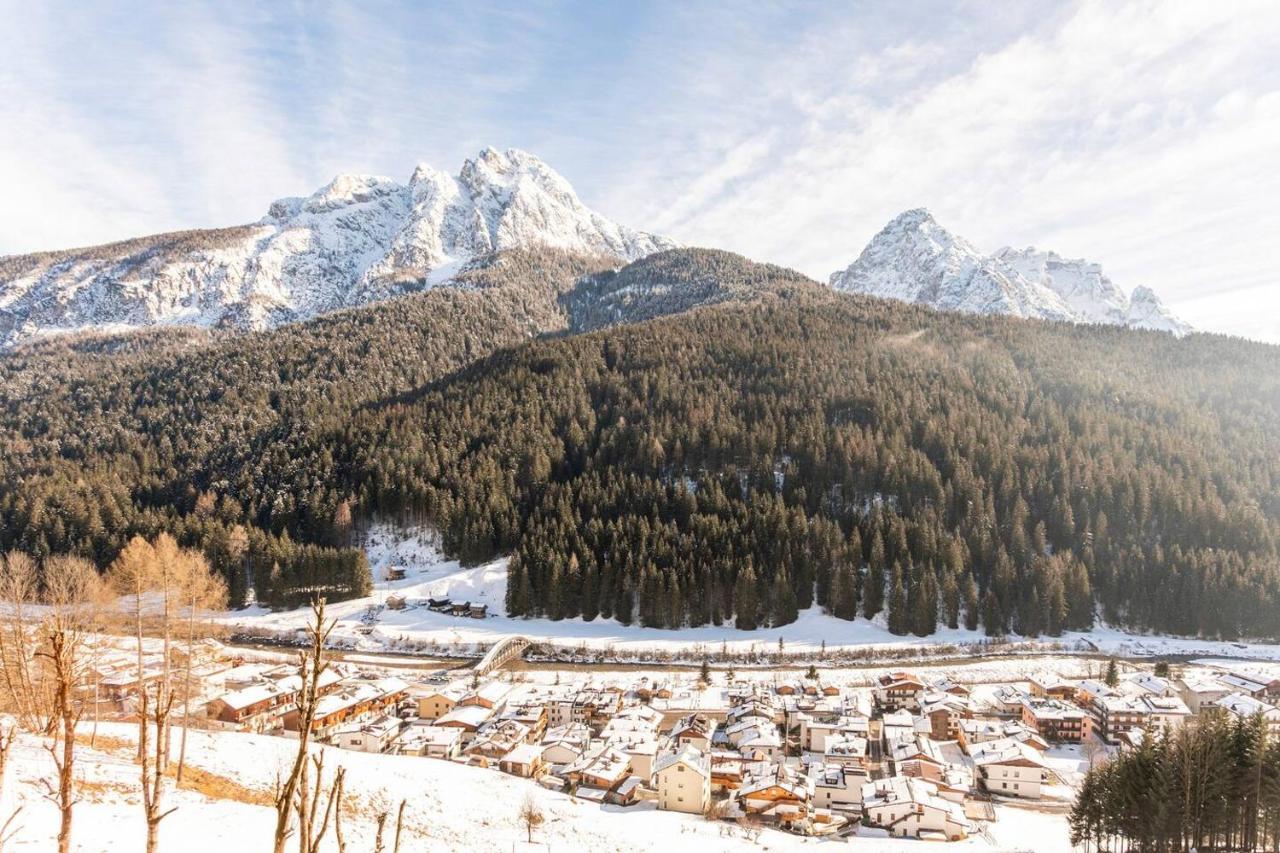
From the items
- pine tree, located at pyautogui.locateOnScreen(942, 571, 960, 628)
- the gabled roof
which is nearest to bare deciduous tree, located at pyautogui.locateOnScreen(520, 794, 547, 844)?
the gabled roof

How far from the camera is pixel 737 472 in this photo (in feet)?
347

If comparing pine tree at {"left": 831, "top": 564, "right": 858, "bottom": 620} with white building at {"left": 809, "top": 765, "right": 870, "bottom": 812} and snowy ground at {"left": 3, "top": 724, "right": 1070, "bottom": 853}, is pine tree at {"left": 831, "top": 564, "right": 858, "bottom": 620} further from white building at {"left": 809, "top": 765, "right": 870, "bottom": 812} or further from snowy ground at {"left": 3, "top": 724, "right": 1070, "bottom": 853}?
snowy ground at {"left": 3, "top": 724, "right": 1070, "bottom": 853}

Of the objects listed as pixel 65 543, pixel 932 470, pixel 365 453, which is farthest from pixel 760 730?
pixel 65 543

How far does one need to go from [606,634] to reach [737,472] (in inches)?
1407

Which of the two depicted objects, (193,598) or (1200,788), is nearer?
(193,598)

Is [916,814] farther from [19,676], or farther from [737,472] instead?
[737,472]

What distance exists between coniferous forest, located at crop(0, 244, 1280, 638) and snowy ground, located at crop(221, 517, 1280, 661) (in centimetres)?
220

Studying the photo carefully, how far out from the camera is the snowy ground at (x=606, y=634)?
76.4 meters

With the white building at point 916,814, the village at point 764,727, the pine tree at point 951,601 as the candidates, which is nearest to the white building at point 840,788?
the village at point 764,727

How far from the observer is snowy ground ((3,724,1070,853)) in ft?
66.4

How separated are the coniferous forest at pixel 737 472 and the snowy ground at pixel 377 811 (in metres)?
45.3

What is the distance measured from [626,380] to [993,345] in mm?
78271

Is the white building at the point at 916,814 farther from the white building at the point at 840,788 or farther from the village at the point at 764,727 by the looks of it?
the white building at the point at 840,788

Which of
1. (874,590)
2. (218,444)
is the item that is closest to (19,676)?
(874,590)
